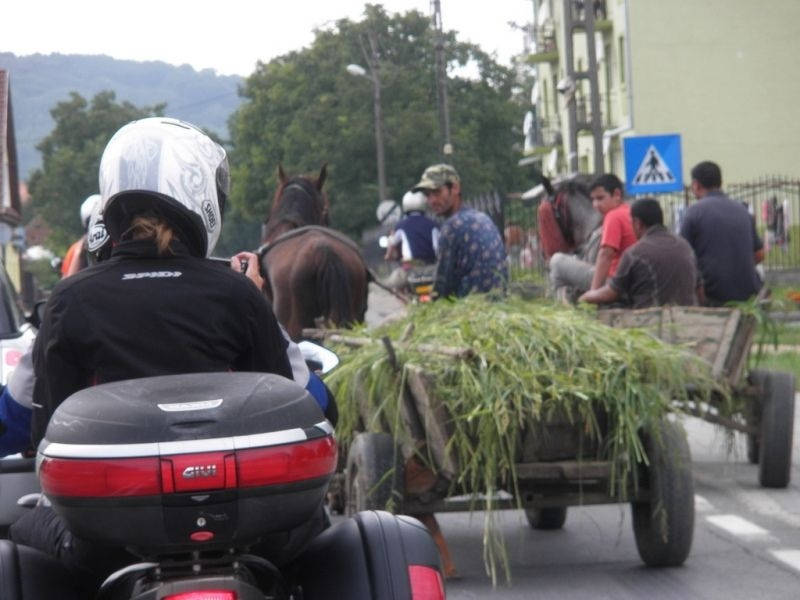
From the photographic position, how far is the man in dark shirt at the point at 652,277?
10422 millimetres

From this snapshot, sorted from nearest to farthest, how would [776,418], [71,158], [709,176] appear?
1. [776,418]
2. [709,176]
3. [71,158]

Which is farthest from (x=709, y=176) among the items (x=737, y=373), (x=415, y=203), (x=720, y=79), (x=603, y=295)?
(x=720, y=79)

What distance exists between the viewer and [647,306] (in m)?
10.4

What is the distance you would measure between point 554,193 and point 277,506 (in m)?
9.08

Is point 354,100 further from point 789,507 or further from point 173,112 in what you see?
point 173,112

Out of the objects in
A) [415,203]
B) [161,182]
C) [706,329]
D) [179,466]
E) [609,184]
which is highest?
[161,182]

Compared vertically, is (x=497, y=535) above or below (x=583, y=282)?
below

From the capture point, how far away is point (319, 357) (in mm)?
3977

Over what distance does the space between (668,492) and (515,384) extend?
902mm

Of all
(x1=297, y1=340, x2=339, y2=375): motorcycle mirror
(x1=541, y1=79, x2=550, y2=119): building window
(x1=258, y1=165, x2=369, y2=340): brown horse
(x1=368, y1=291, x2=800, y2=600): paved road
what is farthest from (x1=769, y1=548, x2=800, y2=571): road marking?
(x1=541, y1=79, x2=550, y2=119): building window

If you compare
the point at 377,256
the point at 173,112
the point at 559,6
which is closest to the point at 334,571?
the point at 559,6

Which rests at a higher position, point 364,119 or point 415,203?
point 364,119

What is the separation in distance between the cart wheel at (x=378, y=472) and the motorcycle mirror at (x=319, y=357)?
10.3 ft

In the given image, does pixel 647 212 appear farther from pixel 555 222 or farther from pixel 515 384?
pixel 515 384
